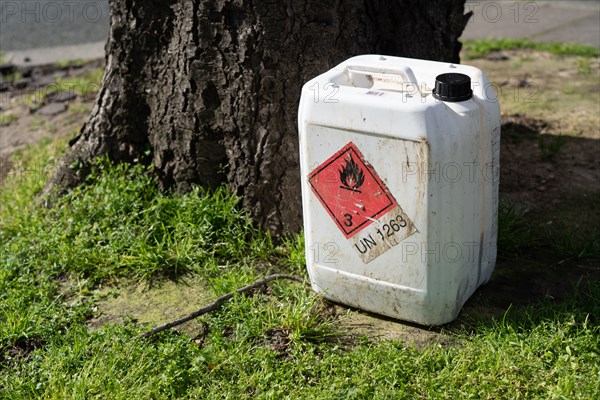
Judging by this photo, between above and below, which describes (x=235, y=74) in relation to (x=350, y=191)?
above

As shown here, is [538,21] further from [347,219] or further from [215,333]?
[215,333]

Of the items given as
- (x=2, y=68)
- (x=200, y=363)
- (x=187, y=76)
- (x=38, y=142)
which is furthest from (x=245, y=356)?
(x=2, y=68)

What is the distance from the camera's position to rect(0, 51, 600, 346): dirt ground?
3.30m

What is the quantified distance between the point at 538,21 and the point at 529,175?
3.24 m

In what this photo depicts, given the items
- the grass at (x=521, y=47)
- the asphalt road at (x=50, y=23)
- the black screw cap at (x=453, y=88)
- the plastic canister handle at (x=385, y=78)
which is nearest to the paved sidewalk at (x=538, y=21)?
the grass at (x=521, y=47)

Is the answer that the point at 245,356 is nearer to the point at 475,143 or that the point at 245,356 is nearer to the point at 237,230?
the point at 237,230

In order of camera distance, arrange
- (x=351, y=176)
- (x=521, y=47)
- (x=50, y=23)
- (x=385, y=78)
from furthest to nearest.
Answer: (x=50, y=23) < (x=521, y=47) < (x=385, y=78) < (x=351, y=176)

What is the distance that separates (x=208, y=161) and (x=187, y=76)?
394 millimetres

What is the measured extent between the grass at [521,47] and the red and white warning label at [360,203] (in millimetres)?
3519

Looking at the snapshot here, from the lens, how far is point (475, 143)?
285 centimetres

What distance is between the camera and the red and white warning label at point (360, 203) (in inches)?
115

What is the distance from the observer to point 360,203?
9.83ft

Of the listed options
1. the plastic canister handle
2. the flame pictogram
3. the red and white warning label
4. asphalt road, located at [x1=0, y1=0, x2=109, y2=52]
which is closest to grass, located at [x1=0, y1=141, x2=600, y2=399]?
the red and white warning label

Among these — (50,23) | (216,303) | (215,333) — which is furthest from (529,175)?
(50,23)
